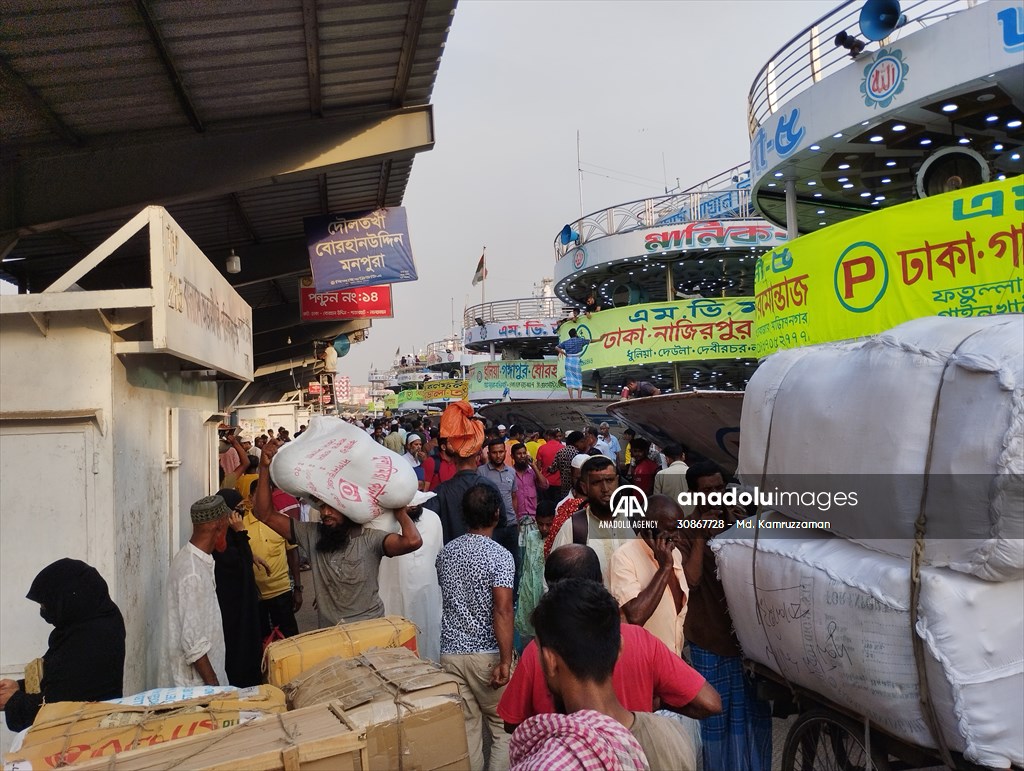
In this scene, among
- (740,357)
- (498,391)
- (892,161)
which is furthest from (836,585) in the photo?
(498,391)

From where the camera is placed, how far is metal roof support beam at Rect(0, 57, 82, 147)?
16.7 feet

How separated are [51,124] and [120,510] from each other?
3298 millimetres

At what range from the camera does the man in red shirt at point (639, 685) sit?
2.45 meters

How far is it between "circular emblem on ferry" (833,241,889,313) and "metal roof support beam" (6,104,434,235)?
467 centimetres

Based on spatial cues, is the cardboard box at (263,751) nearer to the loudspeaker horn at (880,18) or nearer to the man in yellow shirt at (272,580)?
the man in yellow shirt at (272,580)

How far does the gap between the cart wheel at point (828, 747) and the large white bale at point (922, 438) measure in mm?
753

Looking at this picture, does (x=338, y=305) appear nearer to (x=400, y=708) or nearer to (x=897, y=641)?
(x=400, y=708)

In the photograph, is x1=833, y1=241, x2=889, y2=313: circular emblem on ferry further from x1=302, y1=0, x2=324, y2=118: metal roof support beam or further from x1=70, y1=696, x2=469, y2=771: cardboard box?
x1=70, y1=696, x2=469, y2=771: cardboard box

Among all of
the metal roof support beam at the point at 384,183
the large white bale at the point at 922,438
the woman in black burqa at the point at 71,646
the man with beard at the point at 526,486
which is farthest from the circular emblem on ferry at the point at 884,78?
the woman in black burqa at the point at 71,646

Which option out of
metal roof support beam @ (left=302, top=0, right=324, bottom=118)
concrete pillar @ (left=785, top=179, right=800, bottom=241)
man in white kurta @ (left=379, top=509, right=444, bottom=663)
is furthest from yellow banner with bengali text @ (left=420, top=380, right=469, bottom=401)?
man in white kurta @ (left=379, top=509, right=444, bottom=663)

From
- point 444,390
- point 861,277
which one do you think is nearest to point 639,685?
point 861,277

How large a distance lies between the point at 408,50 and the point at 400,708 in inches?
200

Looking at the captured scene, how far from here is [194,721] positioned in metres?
2.65

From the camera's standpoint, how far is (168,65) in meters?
5.46
